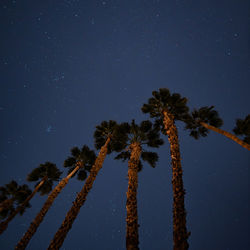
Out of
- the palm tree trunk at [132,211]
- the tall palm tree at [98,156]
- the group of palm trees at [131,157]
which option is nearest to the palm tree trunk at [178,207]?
the group of palm trees at [131,157]

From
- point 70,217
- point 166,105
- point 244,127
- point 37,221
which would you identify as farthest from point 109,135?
point 244,127

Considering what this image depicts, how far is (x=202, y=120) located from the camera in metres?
15.3

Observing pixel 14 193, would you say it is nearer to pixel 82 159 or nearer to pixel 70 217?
pixel 82 159

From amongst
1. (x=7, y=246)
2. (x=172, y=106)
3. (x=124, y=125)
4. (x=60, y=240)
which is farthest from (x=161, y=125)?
(x=7, y=246)

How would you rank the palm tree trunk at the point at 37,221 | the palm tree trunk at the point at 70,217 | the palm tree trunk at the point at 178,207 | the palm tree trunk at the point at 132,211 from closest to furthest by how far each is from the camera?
the palm tree trunk at the point at 178,207, the palm tree trunk at the point at 132,211, the palm tree trunk at the point at 70,217, the palm tree trunk at the point at 37,221

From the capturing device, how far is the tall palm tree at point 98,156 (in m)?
9.24

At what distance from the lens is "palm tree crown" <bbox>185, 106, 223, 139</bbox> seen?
47.9 feet

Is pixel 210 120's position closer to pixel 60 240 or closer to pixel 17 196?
Answer: pixel 60 240

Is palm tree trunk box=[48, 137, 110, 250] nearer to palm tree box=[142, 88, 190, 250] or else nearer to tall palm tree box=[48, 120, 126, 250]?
tall palm tree box=[48, 120, 126, 250]

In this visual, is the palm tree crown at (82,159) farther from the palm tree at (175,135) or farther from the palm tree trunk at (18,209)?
the palm tree at (175,135)

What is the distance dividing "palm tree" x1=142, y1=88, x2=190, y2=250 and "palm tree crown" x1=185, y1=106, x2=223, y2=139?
5.42 feet

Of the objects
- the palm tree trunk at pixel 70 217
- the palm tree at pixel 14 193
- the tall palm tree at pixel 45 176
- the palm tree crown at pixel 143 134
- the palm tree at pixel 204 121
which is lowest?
the palm tree trunk at pixel 70 217

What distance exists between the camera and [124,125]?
1499cm

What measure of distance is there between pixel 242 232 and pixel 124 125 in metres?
203
